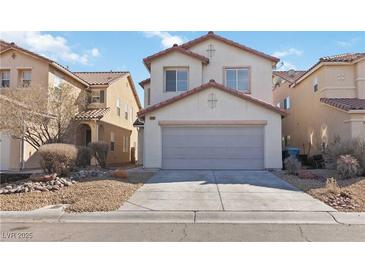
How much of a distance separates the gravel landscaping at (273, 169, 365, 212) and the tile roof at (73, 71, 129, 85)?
51.6ft

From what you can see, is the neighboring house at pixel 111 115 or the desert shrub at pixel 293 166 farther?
the neighboring house at pixel 111 115

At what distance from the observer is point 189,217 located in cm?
777

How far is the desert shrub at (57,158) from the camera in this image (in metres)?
12.3

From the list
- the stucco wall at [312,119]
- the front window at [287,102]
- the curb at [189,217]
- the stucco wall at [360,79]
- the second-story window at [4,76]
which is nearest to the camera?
the curb at [189,217]

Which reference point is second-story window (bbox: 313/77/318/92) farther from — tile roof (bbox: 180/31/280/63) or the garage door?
the garage door

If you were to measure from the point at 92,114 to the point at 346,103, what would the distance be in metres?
15.1

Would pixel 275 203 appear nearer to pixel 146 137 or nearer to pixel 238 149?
pixel 238 149

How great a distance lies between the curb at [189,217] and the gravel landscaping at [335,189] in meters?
0.81

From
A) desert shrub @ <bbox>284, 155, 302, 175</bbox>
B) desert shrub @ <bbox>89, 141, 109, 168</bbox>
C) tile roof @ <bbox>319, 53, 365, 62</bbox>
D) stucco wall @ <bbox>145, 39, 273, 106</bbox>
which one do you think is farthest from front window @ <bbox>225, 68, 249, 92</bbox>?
desert shrub @ <bbox>89, 141, 109, 168</bbox>

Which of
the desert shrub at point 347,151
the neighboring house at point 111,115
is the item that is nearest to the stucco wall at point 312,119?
the desert shrub at point 347,151

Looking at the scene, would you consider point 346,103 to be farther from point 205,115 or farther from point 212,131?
point 205,115

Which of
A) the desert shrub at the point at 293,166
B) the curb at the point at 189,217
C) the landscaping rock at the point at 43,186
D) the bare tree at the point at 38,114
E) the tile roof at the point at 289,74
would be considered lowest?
the curb at the point at 189,217

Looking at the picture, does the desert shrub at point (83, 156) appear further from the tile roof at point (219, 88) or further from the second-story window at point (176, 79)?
the second-story window at point (176, 79)

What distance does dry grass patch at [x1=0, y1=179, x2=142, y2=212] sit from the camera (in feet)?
28.0
